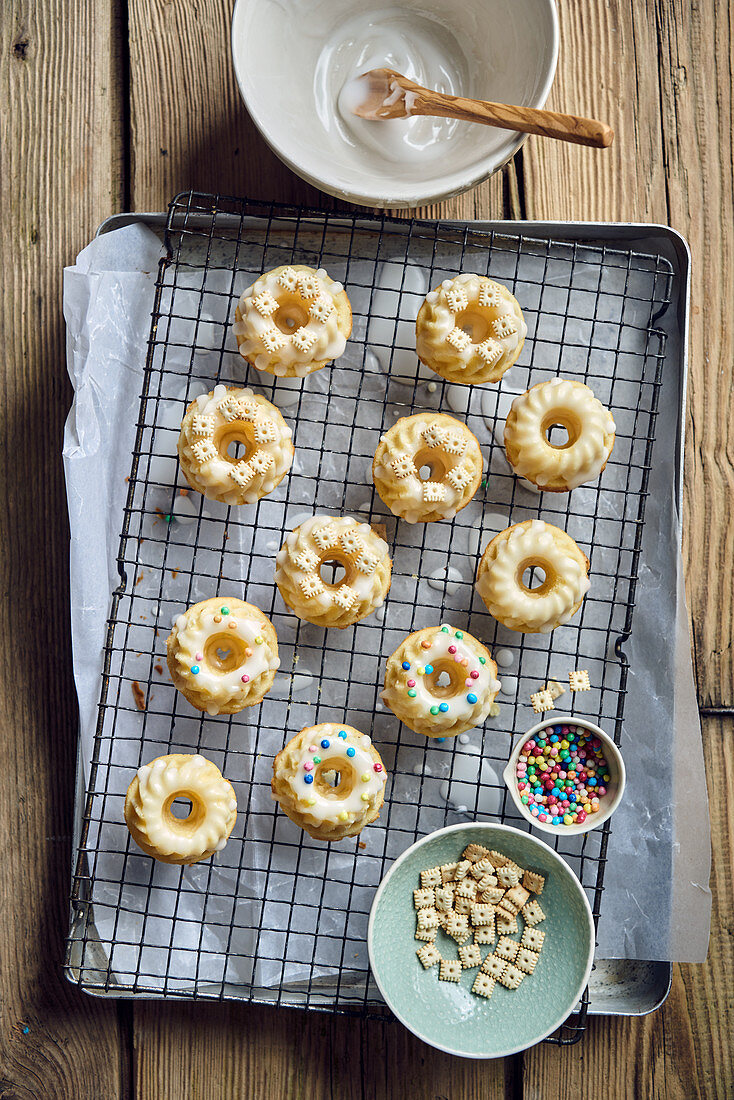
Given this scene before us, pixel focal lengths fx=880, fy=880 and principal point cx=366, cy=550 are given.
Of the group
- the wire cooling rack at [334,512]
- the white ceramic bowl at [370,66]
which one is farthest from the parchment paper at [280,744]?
the white ceramic bowl at [370,66]

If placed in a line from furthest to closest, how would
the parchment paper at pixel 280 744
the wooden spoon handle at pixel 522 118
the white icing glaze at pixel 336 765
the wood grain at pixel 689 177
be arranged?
1. the wood grain at pixel 689 177
2. the parchment paper at pixel 280 744
3. the white icing glaze at pixel 336 765
4. the wooden spoon handle at pixel 522 118

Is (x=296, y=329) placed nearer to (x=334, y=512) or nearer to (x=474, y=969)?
(x=334, y=512)

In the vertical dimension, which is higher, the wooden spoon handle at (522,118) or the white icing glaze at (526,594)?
the wooden spoon handle at (522,118)

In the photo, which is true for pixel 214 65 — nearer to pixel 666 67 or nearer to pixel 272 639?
pixel 666 67

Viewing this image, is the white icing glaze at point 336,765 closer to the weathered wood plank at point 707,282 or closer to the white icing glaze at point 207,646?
the white icing glaze at point 207,646

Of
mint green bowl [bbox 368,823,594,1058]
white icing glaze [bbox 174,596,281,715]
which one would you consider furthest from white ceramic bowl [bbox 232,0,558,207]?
mint green bowl [bbox 368,823,594,1058]

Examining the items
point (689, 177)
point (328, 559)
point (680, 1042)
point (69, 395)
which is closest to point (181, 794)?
point (328, 559)

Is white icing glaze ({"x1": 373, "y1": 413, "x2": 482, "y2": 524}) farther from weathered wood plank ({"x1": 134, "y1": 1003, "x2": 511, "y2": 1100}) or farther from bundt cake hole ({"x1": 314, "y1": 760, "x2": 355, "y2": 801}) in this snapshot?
weathered wood plank ({"x1": 134, "y1": 1003, "x2": 511, "y2": 1100})
